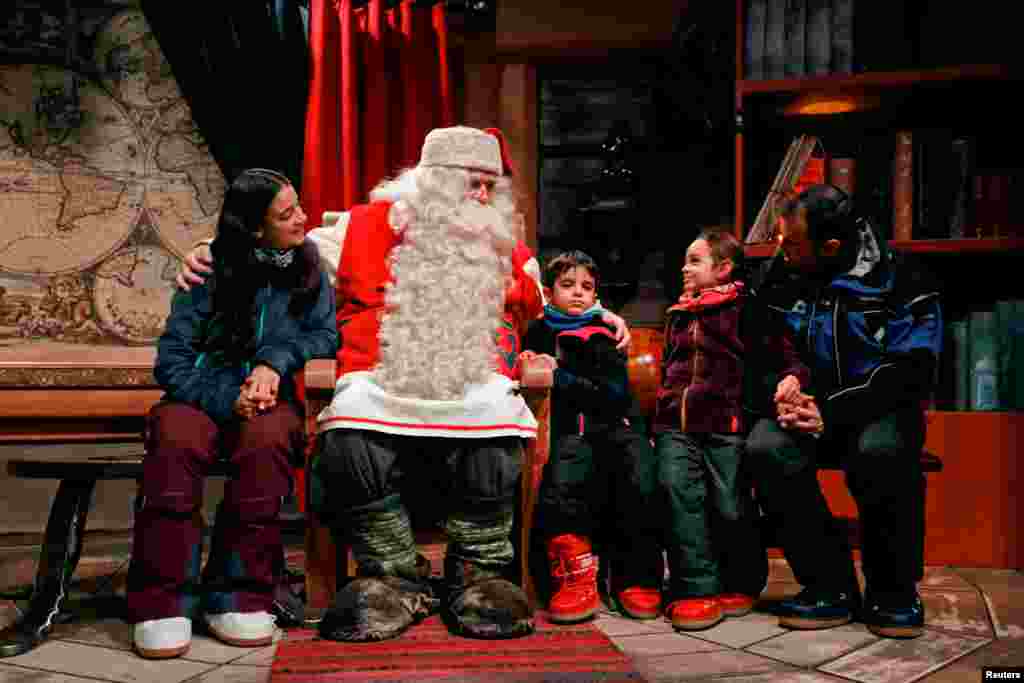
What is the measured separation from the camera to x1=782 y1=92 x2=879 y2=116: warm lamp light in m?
2.96

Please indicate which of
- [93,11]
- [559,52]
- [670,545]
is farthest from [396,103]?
[670,545]

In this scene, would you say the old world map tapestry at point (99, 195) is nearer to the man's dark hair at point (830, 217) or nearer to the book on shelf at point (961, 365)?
the man's dark hair at point (830, 217)

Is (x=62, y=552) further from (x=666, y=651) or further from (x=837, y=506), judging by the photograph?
(x=837, y=506)

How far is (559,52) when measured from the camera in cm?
363

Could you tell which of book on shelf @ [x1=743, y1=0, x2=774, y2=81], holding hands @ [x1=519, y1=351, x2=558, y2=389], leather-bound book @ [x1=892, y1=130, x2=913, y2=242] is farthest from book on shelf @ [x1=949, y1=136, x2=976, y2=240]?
holding hands @ [x1=519, y1=351, x2=558, y2=389]

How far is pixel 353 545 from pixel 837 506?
1610 millimetres

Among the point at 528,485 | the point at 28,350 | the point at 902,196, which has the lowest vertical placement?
the point at 528,485

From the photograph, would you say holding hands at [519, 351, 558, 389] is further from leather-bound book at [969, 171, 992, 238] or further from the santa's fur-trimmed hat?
leather-bound book at [969, 171, 992, 238]

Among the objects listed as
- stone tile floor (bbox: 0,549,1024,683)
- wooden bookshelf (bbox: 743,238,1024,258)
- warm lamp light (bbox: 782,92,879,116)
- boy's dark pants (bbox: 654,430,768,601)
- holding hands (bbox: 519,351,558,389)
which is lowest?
stone tile floor (bbox: 0,549,1024,683)

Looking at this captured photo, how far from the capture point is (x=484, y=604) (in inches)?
80.8

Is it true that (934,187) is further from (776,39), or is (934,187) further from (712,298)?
(712,298)

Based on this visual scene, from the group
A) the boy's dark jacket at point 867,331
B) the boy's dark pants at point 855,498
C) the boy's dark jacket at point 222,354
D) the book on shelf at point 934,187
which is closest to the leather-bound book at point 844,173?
the book on shelf at point 934,187

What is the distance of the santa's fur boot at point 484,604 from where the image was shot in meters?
2.02

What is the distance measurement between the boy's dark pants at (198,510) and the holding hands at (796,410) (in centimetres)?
118
